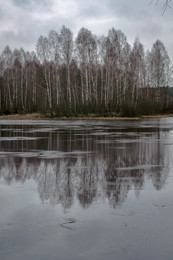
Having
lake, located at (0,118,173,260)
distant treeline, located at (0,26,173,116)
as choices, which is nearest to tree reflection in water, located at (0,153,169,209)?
lake, located at (0,118,173,260)

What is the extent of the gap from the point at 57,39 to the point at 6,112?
15657mm

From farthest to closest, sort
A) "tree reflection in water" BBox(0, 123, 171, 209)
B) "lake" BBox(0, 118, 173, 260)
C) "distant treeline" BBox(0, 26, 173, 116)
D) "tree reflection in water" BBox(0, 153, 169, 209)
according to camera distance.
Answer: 1. "distant treeline" BBox(0, 26, 173, 116)
2. "tree reflection in water" BBox(0, 123, 171, 209)
3. "tree reflection in water" BBox(0, 153, 169, 209)
4. "lake" BBox(0, 118, 173, 260)

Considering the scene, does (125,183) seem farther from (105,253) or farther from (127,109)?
(127,109)

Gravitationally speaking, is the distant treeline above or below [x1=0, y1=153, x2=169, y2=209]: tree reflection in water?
above

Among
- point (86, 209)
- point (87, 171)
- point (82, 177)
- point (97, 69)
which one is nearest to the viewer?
point (86, 209)

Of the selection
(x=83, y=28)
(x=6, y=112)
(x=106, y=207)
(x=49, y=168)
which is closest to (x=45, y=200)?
(x=106, y=207)

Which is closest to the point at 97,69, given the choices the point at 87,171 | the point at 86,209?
the point at 87,171

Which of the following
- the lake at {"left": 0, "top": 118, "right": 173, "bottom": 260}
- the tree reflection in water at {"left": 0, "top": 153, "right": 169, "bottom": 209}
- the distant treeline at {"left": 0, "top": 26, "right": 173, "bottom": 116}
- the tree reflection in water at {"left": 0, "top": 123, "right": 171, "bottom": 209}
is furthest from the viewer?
the distant treeline at {"left": 0, "top": 26, "right": 173, "bottom": 116}

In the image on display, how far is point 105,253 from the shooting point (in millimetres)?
3592

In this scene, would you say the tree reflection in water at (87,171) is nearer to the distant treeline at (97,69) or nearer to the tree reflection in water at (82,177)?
the tree reflection in water at (82,177)

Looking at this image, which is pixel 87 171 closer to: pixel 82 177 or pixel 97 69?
pixel 82 177

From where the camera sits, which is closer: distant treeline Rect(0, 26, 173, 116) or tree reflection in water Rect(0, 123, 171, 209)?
tree reflection in water Rect(0, 123, 171, 209)

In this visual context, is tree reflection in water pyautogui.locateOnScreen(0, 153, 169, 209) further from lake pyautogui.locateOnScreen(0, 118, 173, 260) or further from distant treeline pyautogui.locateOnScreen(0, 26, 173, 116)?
distant treeline pyautogui.locateOnScreen(0, 26, 173, 116)

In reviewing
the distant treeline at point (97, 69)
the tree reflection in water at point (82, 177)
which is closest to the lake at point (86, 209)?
the tree reflection in water at point (82, 177)
